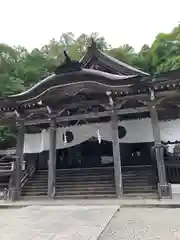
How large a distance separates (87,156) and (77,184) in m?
2.96

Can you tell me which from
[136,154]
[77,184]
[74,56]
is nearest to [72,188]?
[77,184]

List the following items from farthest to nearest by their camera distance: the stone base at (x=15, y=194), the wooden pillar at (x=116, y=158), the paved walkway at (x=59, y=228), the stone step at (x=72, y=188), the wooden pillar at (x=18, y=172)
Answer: the wooden pillar at (x=18, y=172), the stone base at (x=15, y=194), the stone step at (x=72, y=188), the wooden pillar at (x=116, y=158), the paved walkway at (x=59, y=228)

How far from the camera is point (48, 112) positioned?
414 inches

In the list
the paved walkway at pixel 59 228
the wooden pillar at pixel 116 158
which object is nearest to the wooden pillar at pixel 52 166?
the wooden pillar at pixel 116 158

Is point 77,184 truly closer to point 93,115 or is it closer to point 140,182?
point 140,182

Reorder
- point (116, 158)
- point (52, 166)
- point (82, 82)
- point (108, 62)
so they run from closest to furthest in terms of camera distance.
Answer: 1. point (116, 158)
2. point (82, 82)
3. point (52, 166)
4. point (108, 62)

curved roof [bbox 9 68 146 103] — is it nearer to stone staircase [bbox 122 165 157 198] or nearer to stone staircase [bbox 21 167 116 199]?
stone staircase [bbox 122 165 157 198]

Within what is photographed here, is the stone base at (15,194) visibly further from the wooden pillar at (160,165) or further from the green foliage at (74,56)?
the green foliage at (74,56)

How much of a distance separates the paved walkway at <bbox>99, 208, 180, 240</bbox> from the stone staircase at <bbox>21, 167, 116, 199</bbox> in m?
3.47

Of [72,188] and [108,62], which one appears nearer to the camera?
[72,188]

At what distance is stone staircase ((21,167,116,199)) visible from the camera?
9.26 meters

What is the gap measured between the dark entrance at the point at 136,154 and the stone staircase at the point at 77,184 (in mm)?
1547

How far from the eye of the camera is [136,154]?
12.4 m

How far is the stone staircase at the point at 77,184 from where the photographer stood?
9.26 metres
